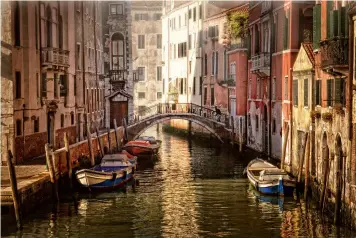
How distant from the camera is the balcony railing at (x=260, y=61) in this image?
112 feet

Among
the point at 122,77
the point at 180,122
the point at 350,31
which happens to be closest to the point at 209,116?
the point at 122,77

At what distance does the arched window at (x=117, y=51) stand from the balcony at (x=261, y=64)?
13361mm

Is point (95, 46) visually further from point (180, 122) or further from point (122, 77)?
point (180, 122)

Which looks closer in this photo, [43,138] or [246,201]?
[246,201]

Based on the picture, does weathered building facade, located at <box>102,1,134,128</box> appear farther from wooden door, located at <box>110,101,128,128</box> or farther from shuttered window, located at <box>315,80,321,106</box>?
shuttered window, located at <box>315,80,321,106</box>

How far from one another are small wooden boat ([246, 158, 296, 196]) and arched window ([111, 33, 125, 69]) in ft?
73.5

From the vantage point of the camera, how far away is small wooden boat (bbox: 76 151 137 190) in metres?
25.8

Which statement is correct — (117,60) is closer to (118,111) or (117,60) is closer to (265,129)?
(118,111)

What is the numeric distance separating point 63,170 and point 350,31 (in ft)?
39.6

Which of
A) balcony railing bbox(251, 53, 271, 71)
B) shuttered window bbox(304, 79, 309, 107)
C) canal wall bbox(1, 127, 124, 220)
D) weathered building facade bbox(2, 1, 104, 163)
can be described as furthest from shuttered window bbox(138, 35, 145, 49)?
shuttered window bbox(304, 79, 309, 107)

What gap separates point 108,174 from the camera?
26.5 metres

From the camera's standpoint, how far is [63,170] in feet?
85.6

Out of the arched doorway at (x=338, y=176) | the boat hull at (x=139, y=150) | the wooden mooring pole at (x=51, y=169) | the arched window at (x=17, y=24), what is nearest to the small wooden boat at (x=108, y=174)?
the wooden mooring pole at (x=51, y=169)

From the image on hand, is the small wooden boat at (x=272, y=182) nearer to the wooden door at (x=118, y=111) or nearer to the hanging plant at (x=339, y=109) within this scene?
the hanging plant at (x=339, y=109)
